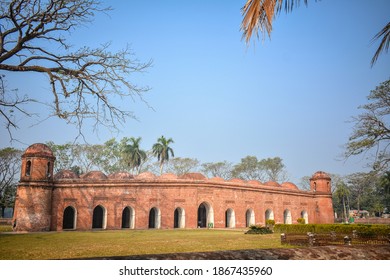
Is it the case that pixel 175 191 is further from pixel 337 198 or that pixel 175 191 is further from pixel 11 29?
pixel 337 198

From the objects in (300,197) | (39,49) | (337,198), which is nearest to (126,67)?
(39,49)

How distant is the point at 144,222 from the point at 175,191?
326cm

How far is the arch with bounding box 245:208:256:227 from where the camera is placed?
28578mm

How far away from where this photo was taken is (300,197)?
32.2 m

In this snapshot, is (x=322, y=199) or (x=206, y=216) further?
(x=322, y=199)

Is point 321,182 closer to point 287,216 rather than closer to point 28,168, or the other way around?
point 287,216

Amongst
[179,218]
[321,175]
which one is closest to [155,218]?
[179,218]

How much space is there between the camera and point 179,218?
84.4 ft

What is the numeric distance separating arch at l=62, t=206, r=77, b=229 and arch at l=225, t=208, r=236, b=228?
12.3 metres

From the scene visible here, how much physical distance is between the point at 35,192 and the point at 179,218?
10.5 meters

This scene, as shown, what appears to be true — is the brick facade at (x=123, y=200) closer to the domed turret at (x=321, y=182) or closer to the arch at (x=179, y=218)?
the arch at (x=179, y=218)

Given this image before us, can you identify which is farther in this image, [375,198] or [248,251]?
[375,198]

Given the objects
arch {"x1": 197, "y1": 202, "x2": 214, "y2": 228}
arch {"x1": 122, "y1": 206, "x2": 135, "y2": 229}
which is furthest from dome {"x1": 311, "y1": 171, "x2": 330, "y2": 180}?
arch {"x1": 122, "y1": 206, "x2": 135, "y2": 229}

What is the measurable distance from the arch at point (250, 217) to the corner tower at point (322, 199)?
26.4ft
